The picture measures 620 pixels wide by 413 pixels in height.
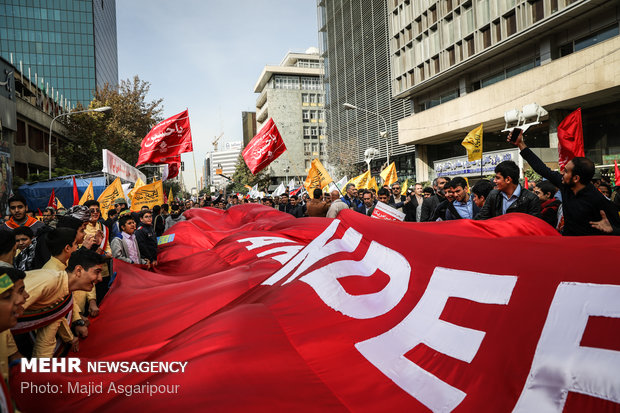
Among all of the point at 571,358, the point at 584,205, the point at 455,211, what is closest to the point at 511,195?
the point at 584,205

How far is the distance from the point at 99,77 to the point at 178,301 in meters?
99.0

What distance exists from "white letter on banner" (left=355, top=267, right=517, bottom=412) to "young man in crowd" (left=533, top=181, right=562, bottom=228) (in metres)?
3.66

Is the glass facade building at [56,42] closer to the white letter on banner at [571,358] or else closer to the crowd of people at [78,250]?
the crowd of people at [78,250]

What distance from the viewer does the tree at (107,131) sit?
32.9m

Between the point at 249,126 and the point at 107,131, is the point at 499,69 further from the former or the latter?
the point at 249,126

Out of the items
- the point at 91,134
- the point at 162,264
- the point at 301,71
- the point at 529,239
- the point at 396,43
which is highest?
the point at 301,71

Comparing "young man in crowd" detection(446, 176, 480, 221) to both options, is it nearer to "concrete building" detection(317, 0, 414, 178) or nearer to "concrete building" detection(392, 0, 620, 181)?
"concrete building" detection(392, 0, 620, 181)

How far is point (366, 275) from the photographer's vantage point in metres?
3.74

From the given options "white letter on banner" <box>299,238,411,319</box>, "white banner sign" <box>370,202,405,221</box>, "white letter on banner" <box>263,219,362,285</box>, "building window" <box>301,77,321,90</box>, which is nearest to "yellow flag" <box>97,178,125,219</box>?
"white banner sign" <box>370,202,405,221</box>

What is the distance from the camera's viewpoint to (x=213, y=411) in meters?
2.17

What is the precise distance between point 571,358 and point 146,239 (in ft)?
24.2

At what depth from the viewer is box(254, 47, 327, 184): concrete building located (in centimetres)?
7869

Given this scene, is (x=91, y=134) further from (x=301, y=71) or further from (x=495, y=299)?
(x=301, y=71)

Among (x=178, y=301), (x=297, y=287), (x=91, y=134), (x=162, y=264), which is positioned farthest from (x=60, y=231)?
(x=91, y=134)
